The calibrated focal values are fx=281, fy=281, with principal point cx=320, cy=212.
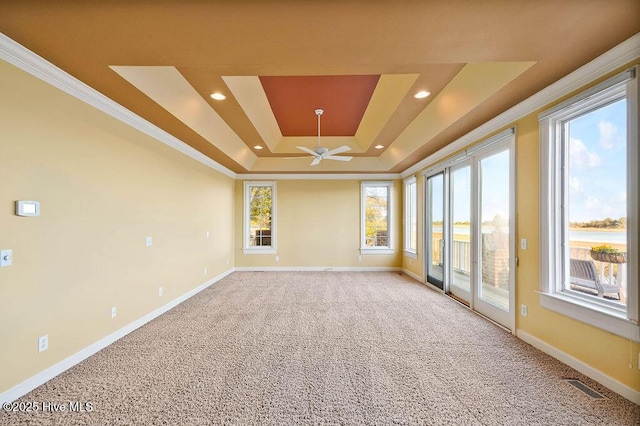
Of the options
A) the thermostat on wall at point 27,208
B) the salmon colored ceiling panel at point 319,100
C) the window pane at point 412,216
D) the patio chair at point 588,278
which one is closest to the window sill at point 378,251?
the window pane at point 412,216

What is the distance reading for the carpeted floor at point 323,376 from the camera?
1.94 metres

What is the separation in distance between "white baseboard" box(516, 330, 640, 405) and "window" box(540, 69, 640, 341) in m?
0.39

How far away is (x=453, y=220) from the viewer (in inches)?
191

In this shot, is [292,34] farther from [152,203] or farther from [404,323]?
[404,323]

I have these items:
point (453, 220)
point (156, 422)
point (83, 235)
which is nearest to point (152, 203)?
point (83, 235)

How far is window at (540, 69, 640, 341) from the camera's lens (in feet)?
6.82

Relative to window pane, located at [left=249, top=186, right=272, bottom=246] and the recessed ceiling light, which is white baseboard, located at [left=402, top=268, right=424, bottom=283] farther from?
the recessed ceiling light

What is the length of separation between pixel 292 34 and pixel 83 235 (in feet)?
8.78

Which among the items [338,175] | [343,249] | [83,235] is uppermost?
[338,175]

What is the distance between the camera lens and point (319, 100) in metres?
4.12

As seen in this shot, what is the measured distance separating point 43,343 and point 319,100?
398 cm

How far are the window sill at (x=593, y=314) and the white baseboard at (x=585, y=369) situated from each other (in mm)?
372

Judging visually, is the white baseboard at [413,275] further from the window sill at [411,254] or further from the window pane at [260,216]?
the window pane at [260,216]

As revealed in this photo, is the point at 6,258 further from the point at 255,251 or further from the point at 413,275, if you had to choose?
the point at 413,275
